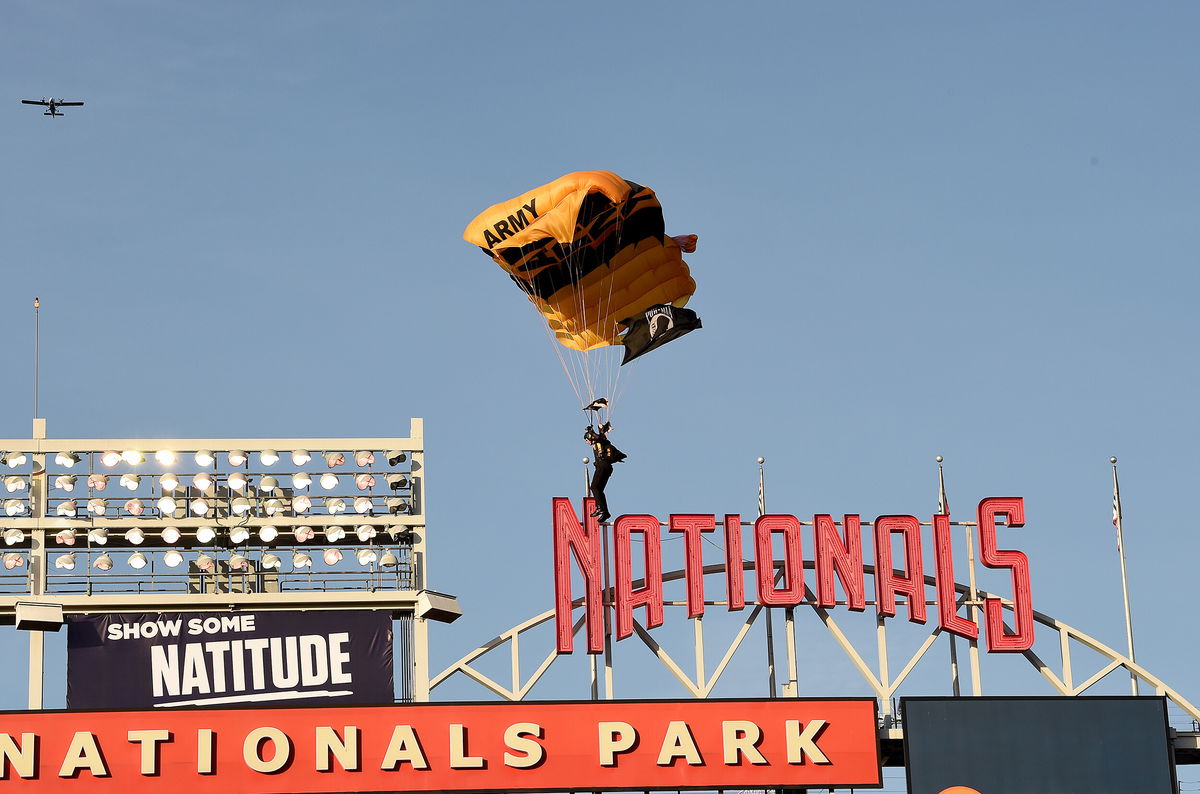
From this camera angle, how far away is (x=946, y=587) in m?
67.5

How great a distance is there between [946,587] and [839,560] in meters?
2.89

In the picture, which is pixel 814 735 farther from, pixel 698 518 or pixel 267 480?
pixel 267 480

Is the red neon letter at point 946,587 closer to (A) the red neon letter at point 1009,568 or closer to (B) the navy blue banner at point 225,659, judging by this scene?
(A) the red neon letter at point 1009,568

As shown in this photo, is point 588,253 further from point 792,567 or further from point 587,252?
point 792,567

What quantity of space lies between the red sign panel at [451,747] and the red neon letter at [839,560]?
3513 millimetres

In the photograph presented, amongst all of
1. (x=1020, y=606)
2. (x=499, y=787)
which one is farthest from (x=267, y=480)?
(x=1020, y=606)

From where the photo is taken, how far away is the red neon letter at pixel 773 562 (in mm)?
66500

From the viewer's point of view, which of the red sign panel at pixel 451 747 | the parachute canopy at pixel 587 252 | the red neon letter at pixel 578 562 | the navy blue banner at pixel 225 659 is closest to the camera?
the red sign panel at pixel 451 747

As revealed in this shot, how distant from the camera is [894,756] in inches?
2621

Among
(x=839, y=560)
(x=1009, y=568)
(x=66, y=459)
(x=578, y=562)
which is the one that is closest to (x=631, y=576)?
(x=578, y=562)

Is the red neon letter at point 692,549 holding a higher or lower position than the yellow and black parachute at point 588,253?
lower

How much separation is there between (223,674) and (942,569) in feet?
61.4

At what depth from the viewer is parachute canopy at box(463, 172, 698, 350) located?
6278 centimetres

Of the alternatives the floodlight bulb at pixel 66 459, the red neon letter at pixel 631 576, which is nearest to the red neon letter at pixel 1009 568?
the red neon letter at pixel 631 576
